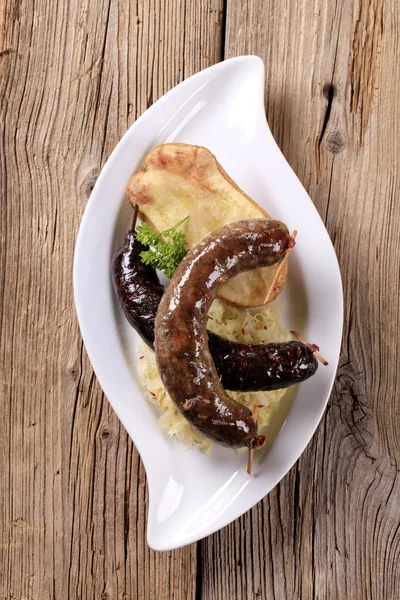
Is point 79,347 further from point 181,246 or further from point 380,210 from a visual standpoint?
point 380,210

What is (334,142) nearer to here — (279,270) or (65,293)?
(279,270)

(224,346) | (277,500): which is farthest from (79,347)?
(277,500)

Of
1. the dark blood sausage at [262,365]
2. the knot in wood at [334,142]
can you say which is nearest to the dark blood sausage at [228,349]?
the dark blood sausage at [262,365]

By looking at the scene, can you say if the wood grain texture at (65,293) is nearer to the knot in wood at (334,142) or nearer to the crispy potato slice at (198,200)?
the crispy potato slice at (198,200)

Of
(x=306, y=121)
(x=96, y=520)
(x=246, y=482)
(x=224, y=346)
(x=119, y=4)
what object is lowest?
(x=96, y=520)

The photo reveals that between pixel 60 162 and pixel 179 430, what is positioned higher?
pixel 60 162

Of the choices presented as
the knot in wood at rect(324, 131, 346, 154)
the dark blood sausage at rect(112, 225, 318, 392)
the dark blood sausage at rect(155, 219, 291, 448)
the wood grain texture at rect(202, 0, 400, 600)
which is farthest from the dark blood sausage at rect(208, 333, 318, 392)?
the knot in wood at rect(324, 131, 346, 154)

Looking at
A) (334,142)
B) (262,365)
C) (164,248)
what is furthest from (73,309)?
(334,142)
